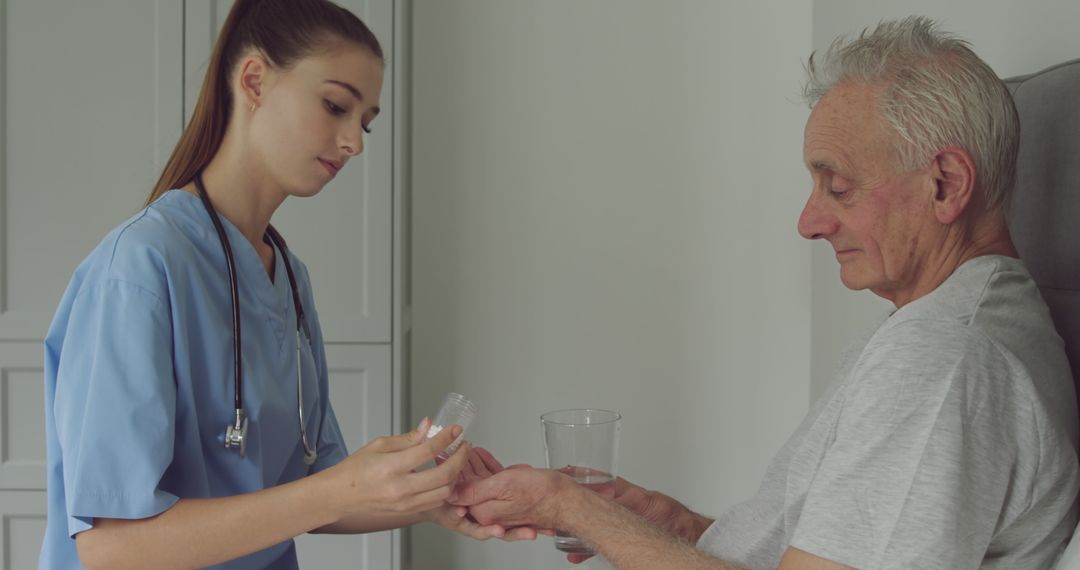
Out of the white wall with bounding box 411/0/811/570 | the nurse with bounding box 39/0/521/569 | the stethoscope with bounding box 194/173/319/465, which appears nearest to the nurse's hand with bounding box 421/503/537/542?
the nurse with bounding box 39/0/521/569

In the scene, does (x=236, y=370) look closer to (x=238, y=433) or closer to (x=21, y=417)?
(x=238, y=433)

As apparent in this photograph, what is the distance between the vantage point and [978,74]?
1.18m

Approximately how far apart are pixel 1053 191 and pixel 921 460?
0.53 metres

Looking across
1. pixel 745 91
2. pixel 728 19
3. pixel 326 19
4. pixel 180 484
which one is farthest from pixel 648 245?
pixel 180 484

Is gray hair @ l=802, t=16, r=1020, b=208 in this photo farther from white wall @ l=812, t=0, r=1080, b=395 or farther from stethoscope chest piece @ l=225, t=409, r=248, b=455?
stethoscope chest piece @ l=225, t=409, r=248, b=455

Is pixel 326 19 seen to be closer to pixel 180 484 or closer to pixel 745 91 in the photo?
pixel 180 484

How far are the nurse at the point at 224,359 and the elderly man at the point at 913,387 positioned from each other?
307 millimetres

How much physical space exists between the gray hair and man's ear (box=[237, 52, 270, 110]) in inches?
32.7

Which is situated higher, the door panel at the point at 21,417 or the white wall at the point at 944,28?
the white wall at the point at 944,28

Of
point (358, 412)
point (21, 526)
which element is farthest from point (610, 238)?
point (21, 526)

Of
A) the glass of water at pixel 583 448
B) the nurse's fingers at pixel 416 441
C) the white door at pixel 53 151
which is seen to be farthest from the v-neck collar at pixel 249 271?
the white door at pixel 53 151

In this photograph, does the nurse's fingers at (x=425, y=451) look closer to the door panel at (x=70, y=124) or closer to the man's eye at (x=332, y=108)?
the man's eye at (x=332, y=108)

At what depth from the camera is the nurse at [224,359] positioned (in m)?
1.10

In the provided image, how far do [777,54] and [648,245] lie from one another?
0.71m
